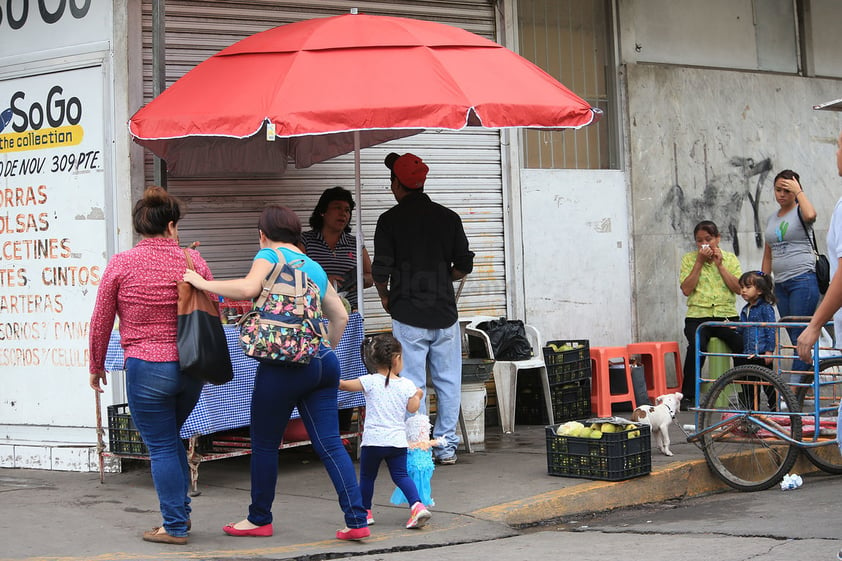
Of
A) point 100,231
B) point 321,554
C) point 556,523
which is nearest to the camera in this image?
point 321,554

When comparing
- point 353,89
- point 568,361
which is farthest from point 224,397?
point 568,361

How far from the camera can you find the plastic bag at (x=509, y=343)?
9.55 meters

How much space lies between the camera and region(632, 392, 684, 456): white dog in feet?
26.4

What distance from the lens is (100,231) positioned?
8.17 m

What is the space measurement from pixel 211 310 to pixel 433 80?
2233 mm

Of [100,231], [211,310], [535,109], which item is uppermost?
[535,109]

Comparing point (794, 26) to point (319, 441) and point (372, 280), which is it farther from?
point (319, 441)

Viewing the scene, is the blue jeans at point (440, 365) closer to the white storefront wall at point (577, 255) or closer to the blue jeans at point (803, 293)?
the white storefront wall at point (577, 255)

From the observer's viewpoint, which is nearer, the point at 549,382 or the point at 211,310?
the point at 211,310

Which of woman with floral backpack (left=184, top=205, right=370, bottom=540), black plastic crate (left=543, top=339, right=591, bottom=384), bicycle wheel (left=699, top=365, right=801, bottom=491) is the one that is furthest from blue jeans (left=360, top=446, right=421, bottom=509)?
black plastic crate (left=543, top=339, right=591, bottom=384)

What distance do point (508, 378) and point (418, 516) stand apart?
11.0 feet

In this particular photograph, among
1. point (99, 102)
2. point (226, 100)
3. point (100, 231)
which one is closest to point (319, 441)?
point (226, 100)

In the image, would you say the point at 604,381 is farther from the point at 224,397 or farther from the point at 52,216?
the point at 52,216

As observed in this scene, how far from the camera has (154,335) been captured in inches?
229
